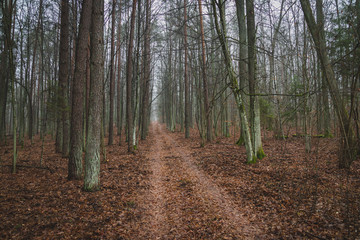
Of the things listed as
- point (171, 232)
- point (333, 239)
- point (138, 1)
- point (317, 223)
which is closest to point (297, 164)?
point (317, 223)

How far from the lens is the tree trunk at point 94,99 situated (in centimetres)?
532

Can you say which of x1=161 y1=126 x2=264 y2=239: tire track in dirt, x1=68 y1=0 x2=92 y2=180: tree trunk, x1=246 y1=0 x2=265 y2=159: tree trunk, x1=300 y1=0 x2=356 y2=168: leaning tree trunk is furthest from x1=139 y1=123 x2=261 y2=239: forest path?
x1=300 y1=0 x2=356 y2=168: leaning tree trunk

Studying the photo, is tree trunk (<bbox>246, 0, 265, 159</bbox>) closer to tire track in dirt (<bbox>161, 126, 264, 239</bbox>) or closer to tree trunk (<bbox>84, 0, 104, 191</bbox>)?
tire track in dirt (<bbox>161, 126, 264, 239</bbox>)

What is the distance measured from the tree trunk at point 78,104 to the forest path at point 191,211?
266cm

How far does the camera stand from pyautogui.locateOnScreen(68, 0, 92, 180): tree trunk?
6.34 m

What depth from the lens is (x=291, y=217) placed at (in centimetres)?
388

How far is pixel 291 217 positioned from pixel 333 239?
0.81 meters

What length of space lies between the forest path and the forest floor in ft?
0.07

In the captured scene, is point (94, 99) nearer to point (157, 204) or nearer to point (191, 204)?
point (157, 204)

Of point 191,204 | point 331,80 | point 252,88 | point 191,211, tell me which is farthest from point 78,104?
point 331,80

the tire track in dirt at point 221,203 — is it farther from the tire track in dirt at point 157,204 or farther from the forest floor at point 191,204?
the tire track in dirt at point 157,204

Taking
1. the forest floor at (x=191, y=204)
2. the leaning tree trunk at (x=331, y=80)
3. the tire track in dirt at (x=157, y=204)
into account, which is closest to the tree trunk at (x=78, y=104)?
the forest floor at (x=191, y=204)

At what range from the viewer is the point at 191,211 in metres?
4.55

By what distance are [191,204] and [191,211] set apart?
34 cm
